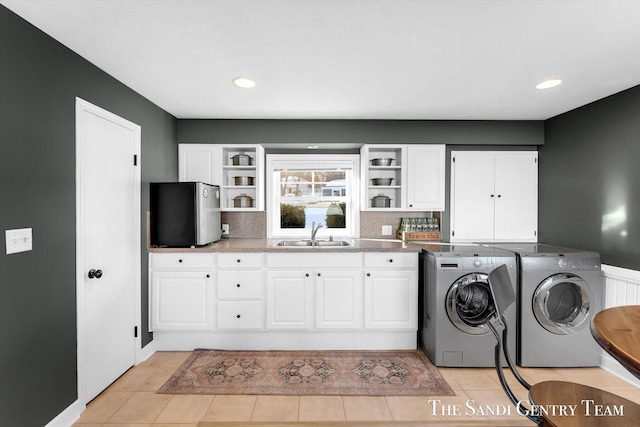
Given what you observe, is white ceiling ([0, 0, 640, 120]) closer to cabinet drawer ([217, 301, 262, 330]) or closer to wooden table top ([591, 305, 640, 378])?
wooden table top ([591, 305, 640, 378])

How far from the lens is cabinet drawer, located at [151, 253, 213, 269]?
2.91 metres

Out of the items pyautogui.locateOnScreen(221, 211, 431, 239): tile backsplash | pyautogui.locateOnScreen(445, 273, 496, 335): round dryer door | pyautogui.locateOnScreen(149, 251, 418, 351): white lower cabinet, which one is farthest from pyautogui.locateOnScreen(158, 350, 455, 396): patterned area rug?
pyautogui.locateOnScreen(221, 211, 431, 239): tile backsplash

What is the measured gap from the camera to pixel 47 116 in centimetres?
180

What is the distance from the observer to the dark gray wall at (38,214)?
5.14ft

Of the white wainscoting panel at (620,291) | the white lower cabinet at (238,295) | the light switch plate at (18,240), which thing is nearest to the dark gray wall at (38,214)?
the light switch plate at (18,240)

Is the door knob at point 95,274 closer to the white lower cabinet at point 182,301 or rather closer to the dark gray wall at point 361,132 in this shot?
the white lower cabinet at point 182,301

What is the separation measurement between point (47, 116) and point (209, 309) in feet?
6.30

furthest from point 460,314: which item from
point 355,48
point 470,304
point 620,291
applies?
point 355,48

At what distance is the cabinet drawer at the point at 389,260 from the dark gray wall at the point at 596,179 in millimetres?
1645

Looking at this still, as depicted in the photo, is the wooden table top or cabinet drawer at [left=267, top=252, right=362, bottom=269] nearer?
the wooden table top

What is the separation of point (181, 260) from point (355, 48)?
2.32m

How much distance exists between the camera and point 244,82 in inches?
95.3

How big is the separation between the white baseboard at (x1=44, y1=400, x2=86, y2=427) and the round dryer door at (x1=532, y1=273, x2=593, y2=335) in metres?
3.48

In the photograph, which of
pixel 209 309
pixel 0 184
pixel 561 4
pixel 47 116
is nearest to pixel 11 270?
pixel 0 184
